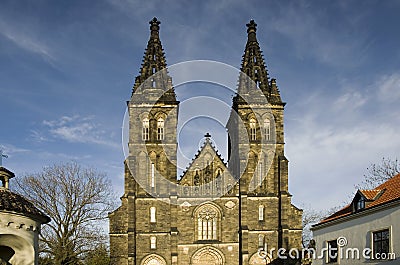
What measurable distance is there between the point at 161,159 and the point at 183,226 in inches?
237

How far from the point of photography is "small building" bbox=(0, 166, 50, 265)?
19922 mm

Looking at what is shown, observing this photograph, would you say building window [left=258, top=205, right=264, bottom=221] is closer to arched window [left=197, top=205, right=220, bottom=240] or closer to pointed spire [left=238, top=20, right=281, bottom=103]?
arched window [left=197, top=205, right=220, bottom=240]

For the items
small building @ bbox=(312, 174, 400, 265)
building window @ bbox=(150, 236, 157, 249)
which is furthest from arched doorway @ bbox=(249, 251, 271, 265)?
small building @ bbox=(312, 174, 400, 265)

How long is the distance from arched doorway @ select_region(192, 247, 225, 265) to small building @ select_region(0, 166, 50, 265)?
25538 mm

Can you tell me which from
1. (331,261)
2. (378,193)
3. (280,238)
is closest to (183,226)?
(280,238)

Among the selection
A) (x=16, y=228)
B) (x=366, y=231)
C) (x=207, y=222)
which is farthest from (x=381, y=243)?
(x=207, y=222)

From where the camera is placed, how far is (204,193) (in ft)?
155

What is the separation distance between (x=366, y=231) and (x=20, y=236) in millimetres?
14409

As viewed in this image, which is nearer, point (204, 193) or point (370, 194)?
point (370, 194)

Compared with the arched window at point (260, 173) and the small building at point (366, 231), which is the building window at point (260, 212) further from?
the small building at point (366, 231)

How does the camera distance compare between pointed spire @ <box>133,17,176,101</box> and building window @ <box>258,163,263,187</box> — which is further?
pointed spire @ <box>133,17,176,101</box>

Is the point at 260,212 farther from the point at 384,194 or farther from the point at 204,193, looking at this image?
the point at 384,194

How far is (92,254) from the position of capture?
39656 mm

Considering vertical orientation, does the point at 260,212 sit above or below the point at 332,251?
above
